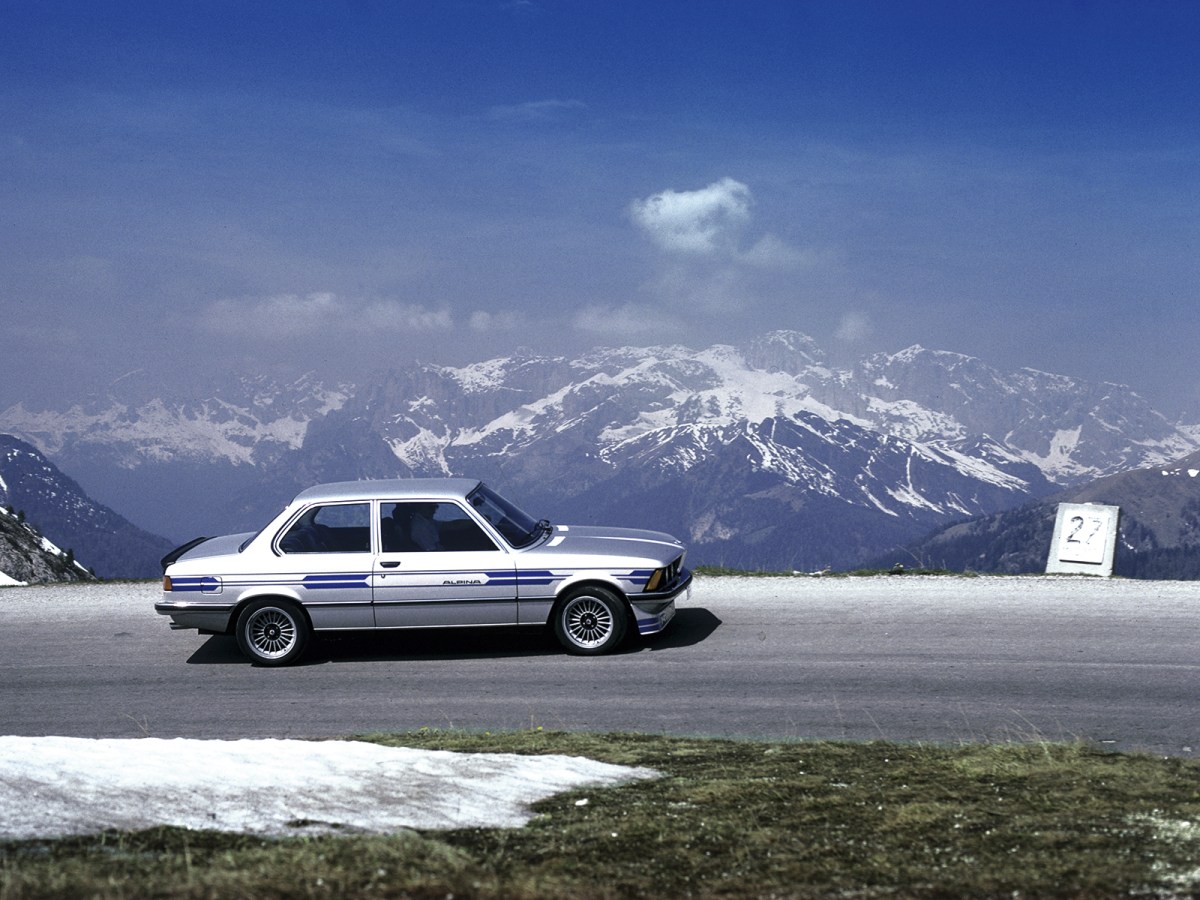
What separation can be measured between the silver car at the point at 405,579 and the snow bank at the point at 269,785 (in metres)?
3.98

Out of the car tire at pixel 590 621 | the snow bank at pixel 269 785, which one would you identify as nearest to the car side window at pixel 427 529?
the car tire at pixel 590 621

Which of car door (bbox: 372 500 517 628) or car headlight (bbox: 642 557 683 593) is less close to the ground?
car headlight (bbox: 642 557 683 593)

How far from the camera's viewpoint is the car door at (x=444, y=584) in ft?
37.7

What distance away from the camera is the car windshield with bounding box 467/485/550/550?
11.9m

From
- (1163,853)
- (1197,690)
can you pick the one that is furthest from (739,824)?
(1197,690)

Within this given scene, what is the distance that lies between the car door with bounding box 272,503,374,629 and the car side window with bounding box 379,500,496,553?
0.69 ft

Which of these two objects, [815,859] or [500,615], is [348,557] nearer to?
[500,615]

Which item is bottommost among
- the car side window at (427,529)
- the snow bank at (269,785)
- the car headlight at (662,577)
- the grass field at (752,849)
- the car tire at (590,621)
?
the snow bank at (269,785)

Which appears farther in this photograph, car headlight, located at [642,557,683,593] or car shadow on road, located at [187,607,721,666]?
car shadow on road, located at [187,607,721,666]

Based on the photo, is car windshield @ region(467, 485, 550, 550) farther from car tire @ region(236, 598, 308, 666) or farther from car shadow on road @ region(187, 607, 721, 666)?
car tire @ region(236, 598, 308, 666)

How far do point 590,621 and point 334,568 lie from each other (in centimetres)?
256

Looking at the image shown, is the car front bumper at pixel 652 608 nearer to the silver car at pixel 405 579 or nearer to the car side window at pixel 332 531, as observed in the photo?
the silver car at pixel 405 579

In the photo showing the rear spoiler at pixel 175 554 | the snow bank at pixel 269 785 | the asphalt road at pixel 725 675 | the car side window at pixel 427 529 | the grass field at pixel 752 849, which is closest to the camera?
the grass field at pixel 752 849

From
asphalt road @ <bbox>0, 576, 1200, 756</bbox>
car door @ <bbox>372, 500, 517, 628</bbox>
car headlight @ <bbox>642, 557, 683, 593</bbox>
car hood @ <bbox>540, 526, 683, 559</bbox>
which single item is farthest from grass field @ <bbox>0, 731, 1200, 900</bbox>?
car hood @ <bbox>540, 526, 683, 559</bbox>
